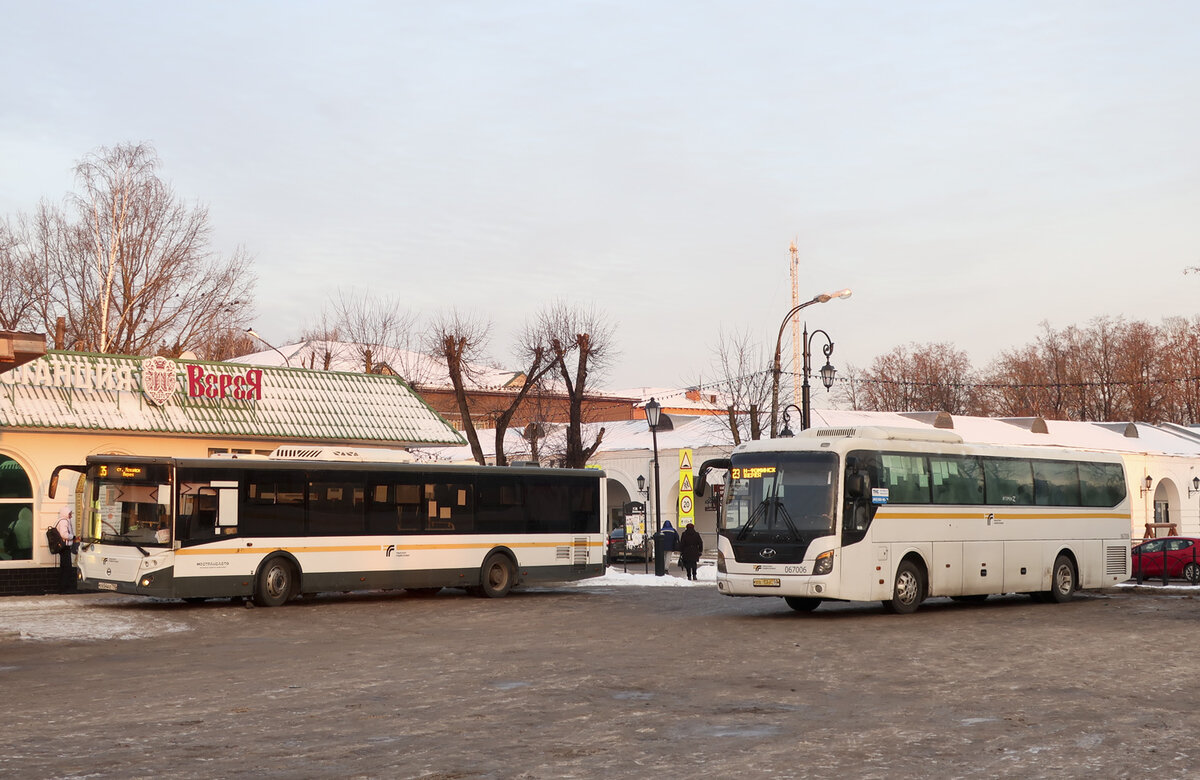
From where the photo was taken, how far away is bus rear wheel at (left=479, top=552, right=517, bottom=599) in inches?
1107

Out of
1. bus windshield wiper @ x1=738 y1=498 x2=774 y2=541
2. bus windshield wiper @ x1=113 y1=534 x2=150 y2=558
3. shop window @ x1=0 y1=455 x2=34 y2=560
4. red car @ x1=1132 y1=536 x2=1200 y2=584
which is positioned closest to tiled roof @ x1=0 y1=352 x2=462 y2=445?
shop window @ x1=0 y1=455 x2=34 y2=560

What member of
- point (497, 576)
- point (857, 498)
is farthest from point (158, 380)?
point (857, 498)

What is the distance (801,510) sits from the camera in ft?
71.1

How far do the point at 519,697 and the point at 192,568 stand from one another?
13260 mm

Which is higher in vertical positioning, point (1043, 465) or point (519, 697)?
point (1043, 465)

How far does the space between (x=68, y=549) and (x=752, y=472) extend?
1576cm

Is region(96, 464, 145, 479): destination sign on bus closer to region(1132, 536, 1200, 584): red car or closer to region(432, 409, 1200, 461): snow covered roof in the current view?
region(1132, 536, 1200, 584): red car

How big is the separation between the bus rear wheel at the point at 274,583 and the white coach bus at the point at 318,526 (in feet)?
0.07

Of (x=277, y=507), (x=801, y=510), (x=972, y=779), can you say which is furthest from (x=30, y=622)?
(x=972, y=779)

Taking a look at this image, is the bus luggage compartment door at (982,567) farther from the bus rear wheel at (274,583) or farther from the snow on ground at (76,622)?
the snow on ground at (76,622)

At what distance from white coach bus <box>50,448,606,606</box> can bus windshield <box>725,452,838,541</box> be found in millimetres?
7486

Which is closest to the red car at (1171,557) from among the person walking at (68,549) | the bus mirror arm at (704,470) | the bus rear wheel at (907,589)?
the bus rear wheel at (907,589)

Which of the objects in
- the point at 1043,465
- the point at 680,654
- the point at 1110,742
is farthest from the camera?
the point at 1043,465

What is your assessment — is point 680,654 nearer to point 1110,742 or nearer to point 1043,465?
point 1110,742
